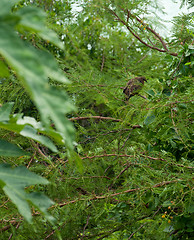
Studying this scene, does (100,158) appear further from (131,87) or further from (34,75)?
(34,75)

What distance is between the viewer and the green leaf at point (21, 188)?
0.37 meters

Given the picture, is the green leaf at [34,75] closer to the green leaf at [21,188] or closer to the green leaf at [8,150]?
the green leaf at [21,188]

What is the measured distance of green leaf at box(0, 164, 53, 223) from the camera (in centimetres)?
37

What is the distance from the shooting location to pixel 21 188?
1.26ft

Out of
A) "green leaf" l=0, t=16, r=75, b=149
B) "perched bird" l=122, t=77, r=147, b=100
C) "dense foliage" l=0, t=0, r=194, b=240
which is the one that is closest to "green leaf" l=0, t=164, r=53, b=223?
"dense foliage" l=0, t=0, r=194, b=240

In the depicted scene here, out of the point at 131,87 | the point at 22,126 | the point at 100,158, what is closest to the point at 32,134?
the point at 22,126

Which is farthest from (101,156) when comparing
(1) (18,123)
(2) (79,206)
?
(1) (18,123)

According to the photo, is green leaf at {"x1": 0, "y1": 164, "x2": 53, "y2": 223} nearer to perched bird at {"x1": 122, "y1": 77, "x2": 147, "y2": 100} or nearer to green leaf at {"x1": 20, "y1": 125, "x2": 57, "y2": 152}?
green leaf at {"x1": 20, "y1": 125, "x2": 57, "y2": 152}

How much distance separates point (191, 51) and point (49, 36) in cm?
148

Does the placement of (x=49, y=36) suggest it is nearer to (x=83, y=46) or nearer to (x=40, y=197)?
(x=40, y=197)

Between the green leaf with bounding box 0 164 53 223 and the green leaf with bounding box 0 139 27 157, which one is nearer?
the green leaf with bounding box 0 164 53 223

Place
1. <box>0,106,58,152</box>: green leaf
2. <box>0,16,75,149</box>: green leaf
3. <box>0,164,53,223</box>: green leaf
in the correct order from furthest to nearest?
<box>0,106,58,152</box>: green leaf < <box>0,164,53,223</box>: green leaf < <box>0,16,75,149</box>: green leaf

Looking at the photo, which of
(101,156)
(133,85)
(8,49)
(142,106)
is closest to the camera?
(8,49)

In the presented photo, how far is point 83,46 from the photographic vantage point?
13.1 feet
